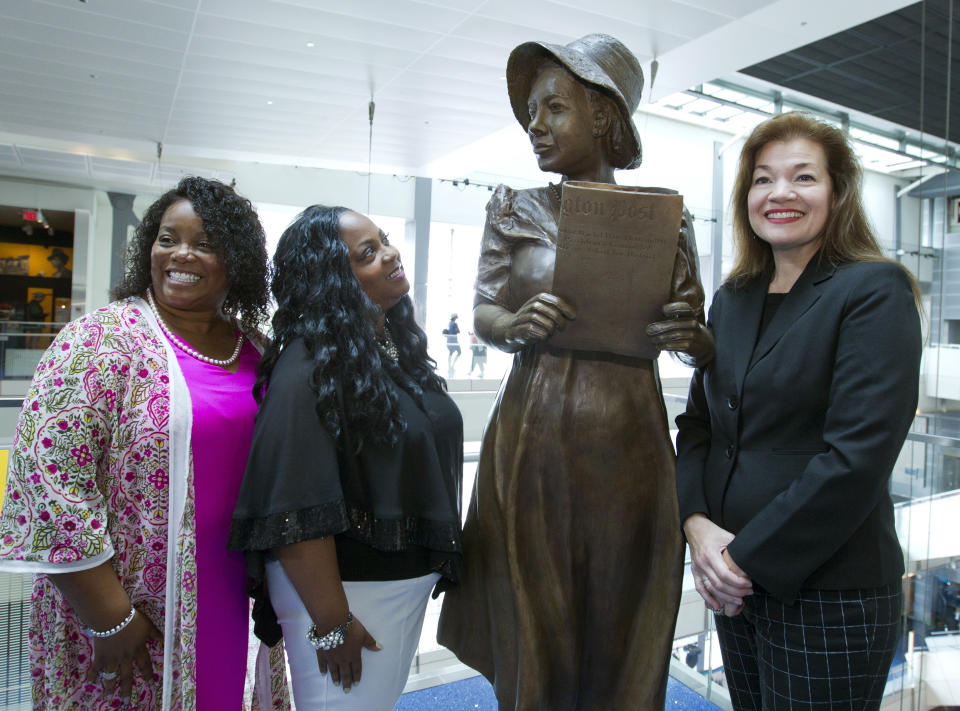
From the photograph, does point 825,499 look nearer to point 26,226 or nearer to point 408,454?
point 408,454

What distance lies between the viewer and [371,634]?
1.71 m

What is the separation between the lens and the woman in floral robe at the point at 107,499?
157 cm

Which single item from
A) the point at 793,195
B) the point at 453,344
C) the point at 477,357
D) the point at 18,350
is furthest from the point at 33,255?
the point at 793,195

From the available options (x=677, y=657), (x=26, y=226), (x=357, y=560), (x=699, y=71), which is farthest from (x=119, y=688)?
(x=26, y=226)

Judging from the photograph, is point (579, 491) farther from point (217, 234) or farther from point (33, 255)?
point (33, 255)

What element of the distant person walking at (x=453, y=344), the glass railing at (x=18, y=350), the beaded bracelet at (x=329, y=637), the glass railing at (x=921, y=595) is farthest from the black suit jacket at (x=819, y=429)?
the distant person walking at (x=453, y=344)

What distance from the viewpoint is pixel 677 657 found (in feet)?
12.7

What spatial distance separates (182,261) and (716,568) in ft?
4.80

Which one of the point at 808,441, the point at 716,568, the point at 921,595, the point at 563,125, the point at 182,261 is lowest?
the point at 921,595

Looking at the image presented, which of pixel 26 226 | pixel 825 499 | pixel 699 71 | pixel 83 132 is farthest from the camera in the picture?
pixel 26 226

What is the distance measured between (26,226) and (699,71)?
36.5 ft

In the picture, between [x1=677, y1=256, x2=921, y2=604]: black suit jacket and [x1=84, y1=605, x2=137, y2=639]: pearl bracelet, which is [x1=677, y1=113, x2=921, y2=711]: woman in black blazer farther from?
[x1=84, y1=605, x2=137, y2=639]: pearl bracelet

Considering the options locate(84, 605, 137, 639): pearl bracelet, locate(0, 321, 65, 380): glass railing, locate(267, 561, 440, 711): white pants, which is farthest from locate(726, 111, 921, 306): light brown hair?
locate(0, 321, 65, 380): glass railing

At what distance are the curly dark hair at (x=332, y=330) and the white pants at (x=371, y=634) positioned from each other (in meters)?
0.36
